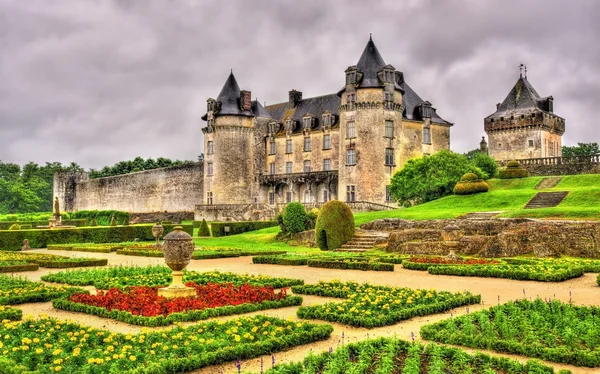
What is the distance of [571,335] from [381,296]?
394 cm

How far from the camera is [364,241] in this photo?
26797 millimetres

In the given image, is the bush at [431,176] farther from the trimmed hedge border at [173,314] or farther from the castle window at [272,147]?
the trimmed hedge border at [173,314]

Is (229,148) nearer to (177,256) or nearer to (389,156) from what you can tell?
(389,156)

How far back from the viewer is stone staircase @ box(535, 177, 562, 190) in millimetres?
36312

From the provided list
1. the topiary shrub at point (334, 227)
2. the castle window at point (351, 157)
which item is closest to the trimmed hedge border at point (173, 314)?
the topiary shrub at point (334, 227)

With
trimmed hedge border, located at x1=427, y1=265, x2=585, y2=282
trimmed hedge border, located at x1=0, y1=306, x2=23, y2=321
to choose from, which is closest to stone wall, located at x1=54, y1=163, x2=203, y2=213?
trimmed hedge border, located at x1=427, y1=265, x2=585, y2=282

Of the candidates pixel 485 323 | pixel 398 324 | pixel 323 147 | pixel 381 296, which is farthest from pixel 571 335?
pixel 323 147

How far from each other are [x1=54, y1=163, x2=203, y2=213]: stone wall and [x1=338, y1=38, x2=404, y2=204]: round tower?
59.8 feet

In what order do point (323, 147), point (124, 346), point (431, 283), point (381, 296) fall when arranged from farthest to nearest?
point (323, 147) < point (431, 283) < point (381, 296) < point (124, 346)

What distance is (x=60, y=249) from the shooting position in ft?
96.0

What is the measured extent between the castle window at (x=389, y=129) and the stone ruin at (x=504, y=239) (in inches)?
930

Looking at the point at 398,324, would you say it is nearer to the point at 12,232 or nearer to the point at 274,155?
the point at 12,232

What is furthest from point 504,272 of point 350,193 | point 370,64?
point 370,64

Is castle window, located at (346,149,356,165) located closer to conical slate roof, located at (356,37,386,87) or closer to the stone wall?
conical slate roof, located at (356,37,386,87)
